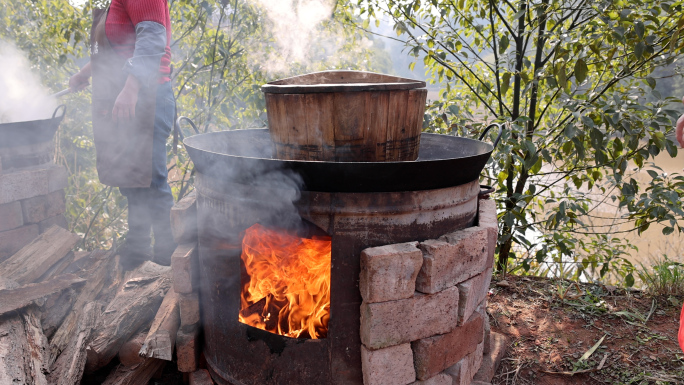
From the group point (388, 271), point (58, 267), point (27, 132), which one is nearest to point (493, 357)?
point (388, 271)

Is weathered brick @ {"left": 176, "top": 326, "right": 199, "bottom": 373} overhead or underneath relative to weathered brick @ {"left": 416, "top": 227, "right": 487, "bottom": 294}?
underneath

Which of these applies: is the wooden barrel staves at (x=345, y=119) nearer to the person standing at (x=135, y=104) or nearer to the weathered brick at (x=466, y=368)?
the weathered brick at (x=466, y=368)

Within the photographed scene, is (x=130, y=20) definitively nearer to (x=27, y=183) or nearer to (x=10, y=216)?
(x=27, y=183)

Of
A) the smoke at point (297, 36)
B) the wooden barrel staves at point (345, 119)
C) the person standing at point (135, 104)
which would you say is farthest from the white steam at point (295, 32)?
the wooden barrel staves at point (345, 119)

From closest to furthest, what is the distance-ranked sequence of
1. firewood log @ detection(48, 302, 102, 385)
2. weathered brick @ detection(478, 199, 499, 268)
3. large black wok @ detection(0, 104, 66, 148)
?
firewood log @ detection(48, 302, 102, 385) → weathered brick @ detection(478, 199, 499, 268) → large black wok @ detection(0, 104, 66, 148)

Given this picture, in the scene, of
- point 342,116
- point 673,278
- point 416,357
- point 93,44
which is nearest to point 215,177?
point 342,116

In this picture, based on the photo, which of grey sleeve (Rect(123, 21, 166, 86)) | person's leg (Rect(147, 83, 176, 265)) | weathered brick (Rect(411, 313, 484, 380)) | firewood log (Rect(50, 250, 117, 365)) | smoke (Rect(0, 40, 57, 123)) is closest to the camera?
weathered brick (Rect(411, 313, 484, 380))

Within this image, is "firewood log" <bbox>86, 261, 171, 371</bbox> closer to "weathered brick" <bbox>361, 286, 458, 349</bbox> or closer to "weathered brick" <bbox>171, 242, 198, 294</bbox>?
"weathered brick" <bbox>171, 242, 198, 294</bbox>

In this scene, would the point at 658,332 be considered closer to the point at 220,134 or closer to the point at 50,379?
the point at 220,134

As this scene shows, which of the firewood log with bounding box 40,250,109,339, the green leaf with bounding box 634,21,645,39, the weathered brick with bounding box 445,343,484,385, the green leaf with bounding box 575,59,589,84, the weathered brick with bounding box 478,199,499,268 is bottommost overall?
the weathered brick with bounding box 445,343,484,385

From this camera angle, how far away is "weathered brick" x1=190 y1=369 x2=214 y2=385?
95.4 inches

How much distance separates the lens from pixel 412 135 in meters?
2.26

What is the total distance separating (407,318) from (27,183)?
3478 millimetres

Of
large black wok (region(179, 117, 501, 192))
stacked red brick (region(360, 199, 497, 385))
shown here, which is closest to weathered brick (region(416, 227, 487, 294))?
stacked red brick (region(360, 199, 497, 385))
